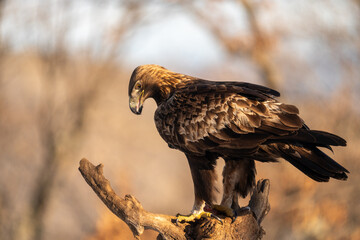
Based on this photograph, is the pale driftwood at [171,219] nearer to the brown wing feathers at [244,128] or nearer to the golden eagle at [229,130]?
the golden eagle at [229,130]

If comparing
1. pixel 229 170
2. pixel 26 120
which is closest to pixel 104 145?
pixel 26 120

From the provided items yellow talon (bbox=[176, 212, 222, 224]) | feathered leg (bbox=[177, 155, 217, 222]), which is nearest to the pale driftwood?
yellow talon (bbox=[176, 212, 222, 224])

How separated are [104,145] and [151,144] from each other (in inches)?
183

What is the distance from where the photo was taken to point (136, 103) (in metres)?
4.27

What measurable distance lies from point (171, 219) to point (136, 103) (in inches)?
40.9

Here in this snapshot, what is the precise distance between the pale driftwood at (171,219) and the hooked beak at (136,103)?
560 millimetres

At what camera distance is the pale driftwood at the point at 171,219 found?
13.1ft

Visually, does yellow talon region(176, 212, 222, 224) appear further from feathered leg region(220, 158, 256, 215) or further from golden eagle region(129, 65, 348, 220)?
feathered leg region(220, 158, 256, 215)

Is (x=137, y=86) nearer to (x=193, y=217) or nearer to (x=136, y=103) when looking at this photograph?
(x=136, y=103)

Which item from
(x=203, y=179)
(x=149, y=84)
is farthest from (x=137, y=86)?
(x=203, y=179)

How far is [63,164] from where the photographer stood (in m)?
15.3

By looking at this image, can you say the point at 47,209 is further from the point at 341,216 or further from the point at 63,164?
the point at 341,216

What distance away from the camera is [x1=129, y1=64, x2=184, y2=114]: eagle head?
4.27 meters

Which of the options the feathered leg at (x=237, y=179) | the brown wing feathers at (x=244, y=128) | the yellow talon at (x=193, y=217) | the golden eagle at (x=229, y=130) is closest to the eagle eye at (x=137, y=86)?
the golden eagle at (x=229, y=130)
